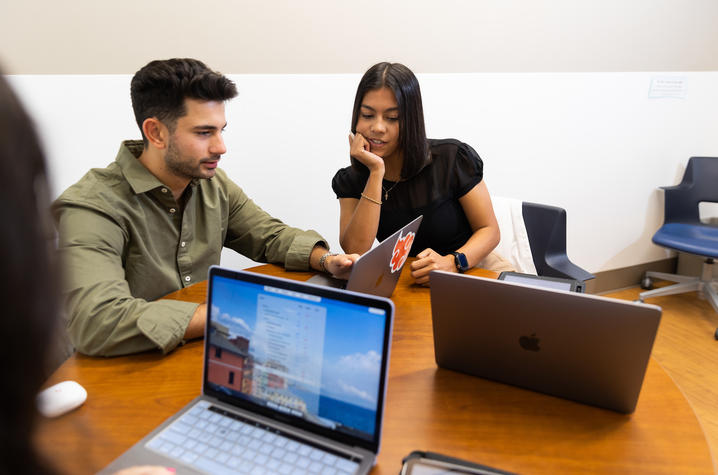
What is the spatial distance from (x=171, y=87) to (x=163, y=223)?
43cm

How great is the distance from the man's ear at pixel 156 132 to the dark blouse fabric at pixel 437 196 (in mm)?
774

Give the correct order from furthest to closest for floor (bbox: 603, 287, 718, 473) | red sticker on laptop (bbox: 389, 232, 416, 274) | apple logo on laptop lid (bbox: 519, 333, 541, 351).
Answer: floor (bbox: 603, 287, 718, 473)
red sticker on laptop (bbox: 389, 232, 416, 274)
apple logo on laptop lid (bbox: 519, 333, 541, 351)

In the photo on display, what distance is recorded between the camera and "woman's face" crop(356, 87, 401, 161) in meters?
1.83

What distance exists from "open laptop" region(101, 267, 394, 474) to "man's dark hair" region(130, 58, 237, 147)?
880 millimetres

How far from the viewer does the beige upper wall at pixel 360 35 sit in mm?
2109

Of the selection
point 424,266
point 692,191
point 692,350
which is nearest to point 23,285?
point 424,266

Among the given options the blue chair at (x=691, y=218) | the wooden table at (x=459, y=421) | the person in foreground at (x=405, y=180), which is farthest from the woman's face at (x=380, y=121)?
the blue chair at (x=691, y=218)

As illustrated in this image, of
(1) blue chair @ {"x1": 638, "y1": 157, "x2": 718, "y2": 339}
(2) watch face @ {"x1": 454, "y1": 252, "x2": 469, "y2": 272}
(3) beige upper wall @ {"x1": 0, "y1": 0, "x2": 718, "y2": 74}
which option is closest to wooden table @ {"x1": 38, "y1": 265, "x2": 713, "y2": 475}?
(2) watch face @ {"x1": 454, "y1": 252, "x2": 469, "y2": 272}

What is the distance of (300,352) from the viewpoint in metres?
0.79

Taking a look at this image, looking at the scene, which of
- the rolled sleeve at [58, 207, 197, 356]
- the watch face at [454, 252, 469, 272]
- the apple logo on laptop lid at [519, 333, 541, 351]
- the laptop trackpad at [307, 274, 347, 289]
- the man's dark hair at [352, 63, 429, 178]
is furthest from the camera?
the man's dark hair at [352, 63, 429, 178]

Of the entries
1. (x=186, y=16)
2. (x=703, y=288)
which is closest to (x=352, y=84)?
(x=186, y=16)

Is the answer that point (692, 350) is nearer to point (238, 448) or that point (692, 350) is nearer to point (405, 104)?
point (405, 104)

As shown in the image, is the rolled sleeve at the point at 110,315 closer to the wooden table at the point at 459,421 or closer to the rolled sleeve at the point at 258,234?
the wooden table at the point at 459,421

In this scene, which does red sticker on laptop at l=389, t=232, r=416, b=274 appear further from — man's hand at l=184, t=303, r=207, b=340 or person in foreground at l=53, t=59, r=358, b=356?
man's hand at l=184, t=303, r=207, b=340
